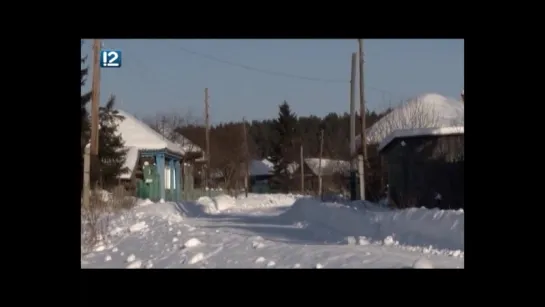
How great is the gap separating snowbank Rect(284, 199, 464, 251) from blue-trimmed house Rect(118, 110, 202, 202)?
40.4 feet

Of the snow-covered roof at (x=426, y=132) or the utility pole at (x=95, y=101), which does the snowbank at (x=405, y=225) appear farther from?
the utility pole at (x=95, y=101)

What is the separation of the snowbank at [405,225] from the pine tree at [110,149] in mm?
9771

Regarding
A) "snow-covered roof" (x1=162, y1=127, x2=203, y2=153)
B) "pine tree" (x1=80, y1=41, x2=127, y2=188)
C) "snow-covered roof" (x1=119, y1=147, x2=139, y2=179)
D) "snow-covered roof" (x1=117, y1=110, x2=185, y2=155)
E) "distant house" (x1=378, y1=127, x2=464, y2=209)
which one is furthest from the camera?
"snow-covered roof" (x1=162, y1=127, x2=203, y2=153)

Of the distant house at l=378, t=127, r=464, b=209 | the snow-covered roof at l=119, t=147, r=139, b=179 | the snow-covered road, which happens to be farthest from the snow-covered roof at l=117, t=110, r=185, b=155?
the snow-covered road

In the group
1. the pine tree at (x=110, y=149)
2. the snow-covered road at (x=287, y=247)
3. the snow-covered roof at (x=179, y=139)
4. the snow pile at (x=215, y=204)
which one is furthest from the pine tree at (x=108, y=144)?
the snow-covered roof at (x=179, y=139)

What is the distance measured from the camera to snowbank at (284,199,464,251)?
11289mm

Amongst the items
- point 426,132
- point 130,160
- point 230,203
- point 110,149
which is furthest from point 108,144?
point 426,132

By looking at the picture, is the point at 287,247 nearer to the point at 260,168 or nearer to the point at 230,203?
the point at 230,203

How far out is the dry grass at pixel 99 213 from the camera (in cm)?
1178

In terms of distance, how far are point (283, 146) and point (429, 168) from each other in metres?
44.0

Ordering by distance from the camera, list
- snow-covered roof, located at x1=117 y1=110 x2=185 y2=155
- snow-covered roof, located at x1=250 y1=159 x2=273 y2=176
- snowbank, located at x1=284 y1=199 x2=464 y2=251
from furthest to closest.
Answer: snow-covered roof, located at x1=250 y1=159 x2=273 y2=176 < snow-covered roof, located at x1=117 y1=110 x2=185 y2=155 < snowbank, located at x1=284 y1=199 x2=464 y2=251

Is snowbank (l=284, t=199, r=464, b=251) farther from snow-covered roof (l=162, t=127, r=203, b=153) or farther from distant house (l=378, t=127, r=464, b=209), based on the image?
snow-covered roof (l=162, t=127, r=203, b=153)

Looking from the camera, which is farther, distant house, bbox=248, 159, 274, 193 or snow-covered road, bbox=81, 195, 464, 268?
distant house, bbox=248, 159, 274, 193
